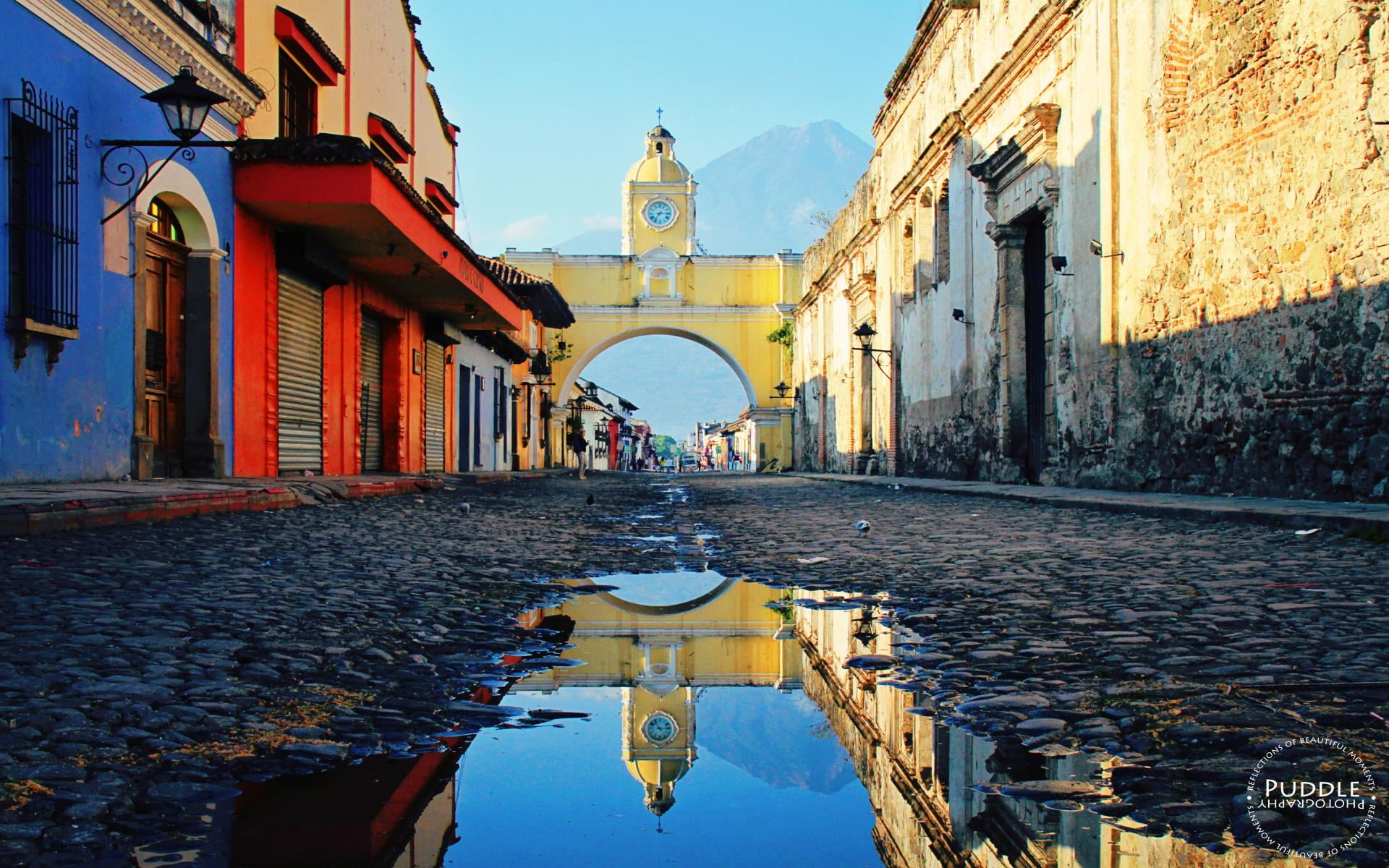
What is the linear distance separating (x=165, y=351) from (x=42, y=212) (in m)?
2.27

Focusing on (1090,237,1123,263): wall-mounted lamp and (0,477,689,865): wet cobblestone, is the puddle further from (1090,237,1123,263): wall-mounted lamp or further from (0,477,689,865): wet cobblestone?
(1090,237,1123,263): wall-mounted lamp

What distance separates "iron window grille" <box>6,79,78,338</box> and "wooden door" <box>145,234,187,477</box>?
4.43 ft

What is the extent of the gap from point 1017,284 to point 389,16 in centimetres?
1063

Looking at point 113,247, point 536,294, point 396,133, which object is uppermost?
point 396,133

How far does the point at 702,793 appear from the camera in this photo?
165 centimetres

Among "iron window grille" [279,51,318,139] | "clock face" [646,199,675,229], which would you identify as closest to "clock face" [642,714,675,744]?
"iron window grille" [279,51,318,139]

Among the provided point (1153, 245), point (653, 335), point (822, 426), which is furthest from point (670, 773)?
point (653, 335)

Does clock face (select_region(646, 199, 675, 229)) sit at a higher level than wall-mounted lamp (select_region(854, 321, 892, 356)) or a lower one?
higher

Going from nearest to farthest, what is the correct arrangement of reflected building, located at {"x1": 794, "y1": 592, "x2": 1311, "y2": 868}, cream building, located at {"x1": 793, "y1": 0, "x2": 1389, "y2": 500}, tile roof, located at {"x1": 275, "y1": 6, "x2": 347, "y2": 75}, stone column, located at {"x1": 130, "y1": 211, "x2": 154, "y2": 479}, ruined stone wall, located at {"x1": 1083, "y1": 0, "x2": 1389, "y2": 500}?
reflected building, located at {"x1": 794, "y1": 592, "x2": 1311, "y2": 868} < ruined stone wall, located at {"x1": 1083, "y1": 0, "x2": 1389, "y2": 500} < cream building, located at {"x1": 793, "y1": 0, "x2": 1389, "y2": 500} < stone column, located at {"x1": 130, "y1": 211, "x2": 154, "y2": 479} < tile roof, located at {"x1": 275, "y1": 6, "x2": 347, "y2": 75}

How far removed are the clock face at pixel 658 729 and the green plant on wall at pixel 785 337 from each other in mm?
36844

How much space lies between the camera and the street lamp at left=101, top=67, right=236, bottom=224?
7.32 m

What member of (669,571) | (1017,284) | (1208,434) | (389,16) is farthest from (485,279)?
(669,571)

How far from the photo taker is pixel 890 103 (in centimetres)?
2189

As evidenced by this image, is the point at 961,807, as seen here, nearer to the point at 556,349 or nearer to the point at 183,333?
the point at 183,333
